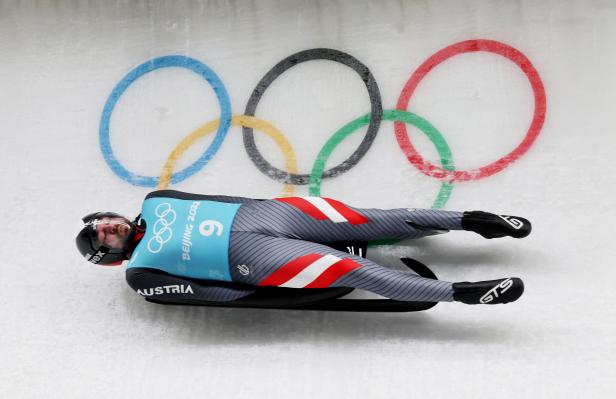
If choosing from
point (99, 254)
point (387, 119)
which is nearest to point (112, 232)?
point (99, 254)

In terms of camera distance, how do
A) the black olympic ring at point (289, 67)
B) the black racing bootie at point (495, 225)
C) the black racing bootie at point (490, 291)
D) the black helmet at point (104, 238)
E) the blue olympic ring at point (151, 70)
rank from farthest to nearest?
the blue olympic ring at point (151, 70) → the black olympic ring at point (289, 67) → the black helmet at point (104, 238) → the black racing bootie at point (495, 225) → the black racing bootie at point (490, 291)

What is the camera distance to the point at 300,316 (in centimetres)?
350

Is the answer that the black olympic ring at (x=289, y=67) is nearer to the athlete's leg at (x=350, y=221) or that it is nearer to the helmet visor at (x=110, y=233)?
the athlete's leg at (x=350, y=221)

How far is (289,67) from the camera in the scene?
421 cm

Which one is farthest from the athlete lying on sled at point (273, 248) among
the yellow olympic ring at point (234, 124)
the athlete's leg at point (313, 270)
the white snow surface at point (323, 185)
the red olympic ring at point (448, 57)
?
the yellow olympic ring at point (234, 124)

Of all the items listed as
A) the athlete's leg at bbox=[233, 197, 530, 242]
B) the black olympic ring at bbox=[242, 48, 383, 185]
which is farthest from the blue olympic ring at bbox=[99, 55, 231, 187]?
the athlete's leg at bbox=[233, 197, 530, 242]

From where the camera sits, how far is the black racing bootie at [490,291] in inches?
121

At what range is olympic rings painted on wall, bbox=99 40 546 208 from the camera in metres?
3.77

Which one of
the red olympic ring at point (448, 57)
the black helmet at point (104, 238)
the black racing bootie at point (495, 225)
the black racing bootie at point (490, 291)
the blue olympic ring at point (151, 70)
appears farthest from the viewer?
the blue olympic ring at point (151, 70)

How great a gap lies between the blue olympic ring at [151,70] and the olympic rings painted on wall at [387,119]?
594mm

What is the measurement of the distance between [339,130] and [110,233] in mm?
1335

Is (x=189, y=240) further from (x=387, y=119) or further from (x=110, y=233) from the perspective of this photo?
(x=387, y=119)

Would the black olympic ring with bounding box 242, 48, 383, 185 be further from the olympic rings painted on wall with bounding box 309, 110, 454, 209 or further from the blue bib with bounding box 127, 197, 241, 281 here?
the blue bib with bounding box 127, 197, 241, 281

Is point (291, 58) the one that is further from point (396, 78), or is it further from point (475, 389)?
point (475, 389)
